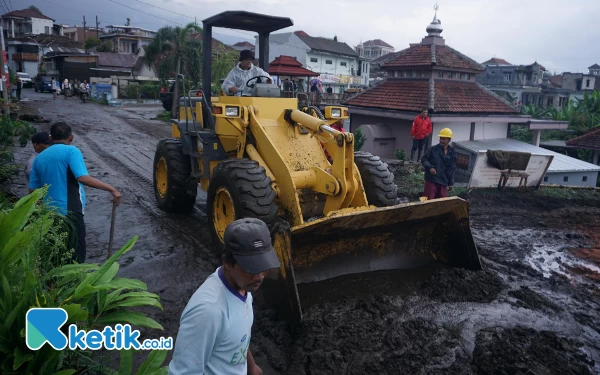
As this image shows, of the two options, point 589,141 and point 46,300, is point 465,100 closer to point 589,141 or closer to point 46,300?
point 589,141

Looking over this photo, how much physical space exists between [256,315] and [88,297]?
7.07 ft

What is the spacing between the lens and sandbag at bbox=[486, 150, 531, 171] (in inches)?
402

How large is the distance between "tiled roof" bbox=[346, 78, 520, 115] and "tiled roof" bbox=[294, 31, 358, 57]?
29.8m

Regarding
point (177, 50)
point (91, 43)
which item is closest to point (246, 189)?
point (177, 50)

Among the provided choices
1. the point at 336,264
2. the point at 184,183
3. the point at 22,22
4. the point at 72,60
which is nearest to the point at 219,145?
the point at 184,183

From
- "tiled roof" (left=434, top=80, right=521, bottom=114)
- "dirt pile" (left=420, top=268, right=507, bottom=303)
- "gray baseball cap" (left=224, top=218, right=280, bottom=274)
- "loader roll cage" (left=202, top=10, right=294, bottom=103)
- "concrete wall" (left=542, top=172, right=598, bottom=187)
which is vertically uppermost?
"loader roll cage" (left=202, top=10, right=294, bottom=103)

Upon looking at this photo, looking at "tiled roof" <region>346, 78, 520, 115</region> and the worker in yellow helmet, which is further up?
"tiled roof" <region>346, 78, 520, 115</region>

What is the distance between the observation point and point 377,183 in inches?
230

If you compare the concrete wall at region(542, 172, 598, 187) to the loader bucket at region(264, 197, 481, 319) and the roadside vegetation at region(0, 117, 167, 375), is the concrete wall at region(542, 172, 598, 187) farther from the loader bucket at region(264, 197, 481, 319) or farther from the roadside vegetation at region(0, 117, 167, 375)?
the roadside vegetation at region(0, 117, 167, 375)

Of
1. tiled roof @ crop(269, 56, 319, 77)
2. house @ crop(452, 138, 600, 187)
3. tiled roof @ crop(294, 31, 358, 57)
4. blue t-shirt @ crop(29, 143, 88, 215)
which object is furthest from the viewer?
tiled roof @ crop(294, 31, 358, 57)

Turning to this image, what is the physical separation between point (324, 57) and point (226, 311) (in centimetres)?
4794

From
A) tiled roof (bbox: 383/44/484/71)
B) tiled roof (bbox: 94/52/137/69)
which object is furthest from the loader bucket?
tiled roof (bbox: 94/52/137/69)

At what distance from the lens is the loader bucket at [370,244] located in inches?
175

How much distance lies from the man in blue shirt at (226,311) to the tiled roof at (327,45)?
45.8m
